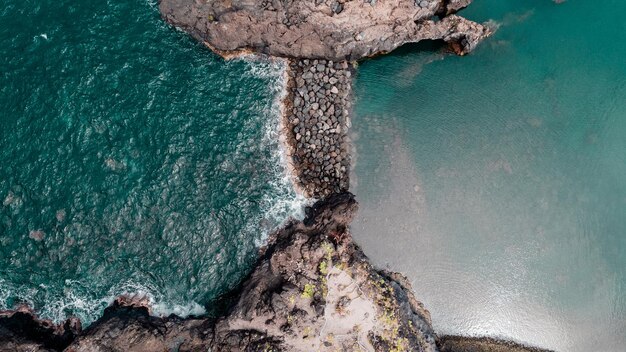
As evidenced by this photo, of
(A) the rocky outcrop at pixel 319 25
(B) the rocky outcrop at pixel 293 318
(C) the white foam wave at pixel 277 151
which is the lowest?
(B) the rocky outcrop at pixel 293 318

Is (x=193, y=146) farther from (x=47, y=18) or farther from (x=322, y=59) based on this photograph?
(x=47, y=18)

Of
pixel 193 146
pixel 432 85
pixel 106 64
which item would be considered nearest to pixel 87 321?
pixel 193 146

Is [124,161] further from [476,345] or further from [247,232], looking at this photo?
[476,345]

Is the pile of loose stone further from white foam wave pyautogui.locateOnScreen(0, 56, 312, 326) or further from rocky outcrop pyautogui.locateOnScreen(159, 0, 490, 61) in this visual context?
rocky outcrop pyautogui.locateOnScreen(159, 0, 490, 61)

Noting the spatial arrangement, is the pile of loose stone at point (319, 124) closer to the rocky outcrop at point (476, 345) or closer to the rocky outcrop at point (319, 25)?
the rocky outcrop at point (319, 25)

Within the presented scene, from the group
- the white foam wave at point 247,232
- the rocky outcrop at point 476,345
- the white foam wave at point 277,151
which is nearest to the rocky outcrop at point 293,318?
the white foam wave at point 247,232

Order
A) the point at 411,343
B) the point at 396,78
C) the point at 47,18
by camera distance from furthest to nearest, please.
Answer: the point at 396,78
the point at 47,18
the point at 411,343

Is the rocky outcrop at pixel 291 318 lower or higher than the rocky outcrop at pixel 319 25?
lower
